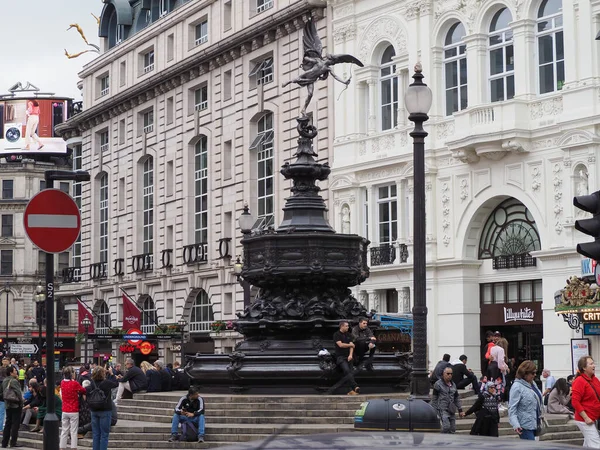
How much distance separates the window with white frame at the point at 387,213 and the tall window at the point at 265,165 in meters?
9.26

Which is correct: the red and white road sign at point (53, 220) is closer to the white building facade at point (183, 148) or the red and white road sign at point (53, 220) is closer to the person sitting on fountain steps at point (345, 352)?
the person sitting on fountain steps at point (345, 352)

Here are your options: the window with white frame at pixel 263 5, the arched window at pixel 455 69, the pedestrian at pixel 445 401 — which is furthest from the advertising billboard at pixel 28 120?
the pedestrian at pixel 445 401

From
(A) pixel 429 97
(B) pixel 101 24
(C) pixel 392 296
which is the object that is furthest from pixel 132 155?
(A) pixel 429 97

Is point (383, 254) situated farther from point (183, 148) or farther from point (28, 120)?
point (28, 120)

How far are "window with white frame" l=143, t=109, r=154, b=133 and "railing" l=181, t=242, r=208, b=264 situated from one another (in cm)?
841

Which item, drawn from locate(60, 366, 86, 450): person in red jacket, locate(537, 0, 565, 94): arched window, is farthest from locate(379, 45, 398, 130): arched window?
locate(60, 366, 86, 450): person in red jacket

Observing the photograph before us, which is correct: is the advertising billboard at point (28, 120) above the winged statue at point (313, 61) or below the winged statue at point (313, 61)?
above

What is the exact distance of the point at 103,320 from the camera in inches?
2832

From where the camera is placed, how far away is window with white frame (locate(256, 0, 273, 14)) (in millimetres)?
58000

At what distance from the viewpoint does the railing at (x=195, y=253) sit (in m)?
61.9

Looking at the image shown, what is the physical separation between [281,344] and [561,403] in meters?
6.12

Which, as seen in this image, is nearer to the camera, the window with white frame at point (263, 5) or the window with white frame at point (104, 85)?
the window with white frame at point (263, 5)

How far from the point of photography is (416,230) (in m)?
18.6

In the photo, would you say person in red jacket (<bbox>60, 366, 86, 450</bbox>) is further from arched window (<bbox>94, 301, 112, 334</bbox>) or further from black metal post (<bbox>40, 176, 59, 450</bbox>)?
arched window (<bbox>94, 301, 112, 334</bbox>)
